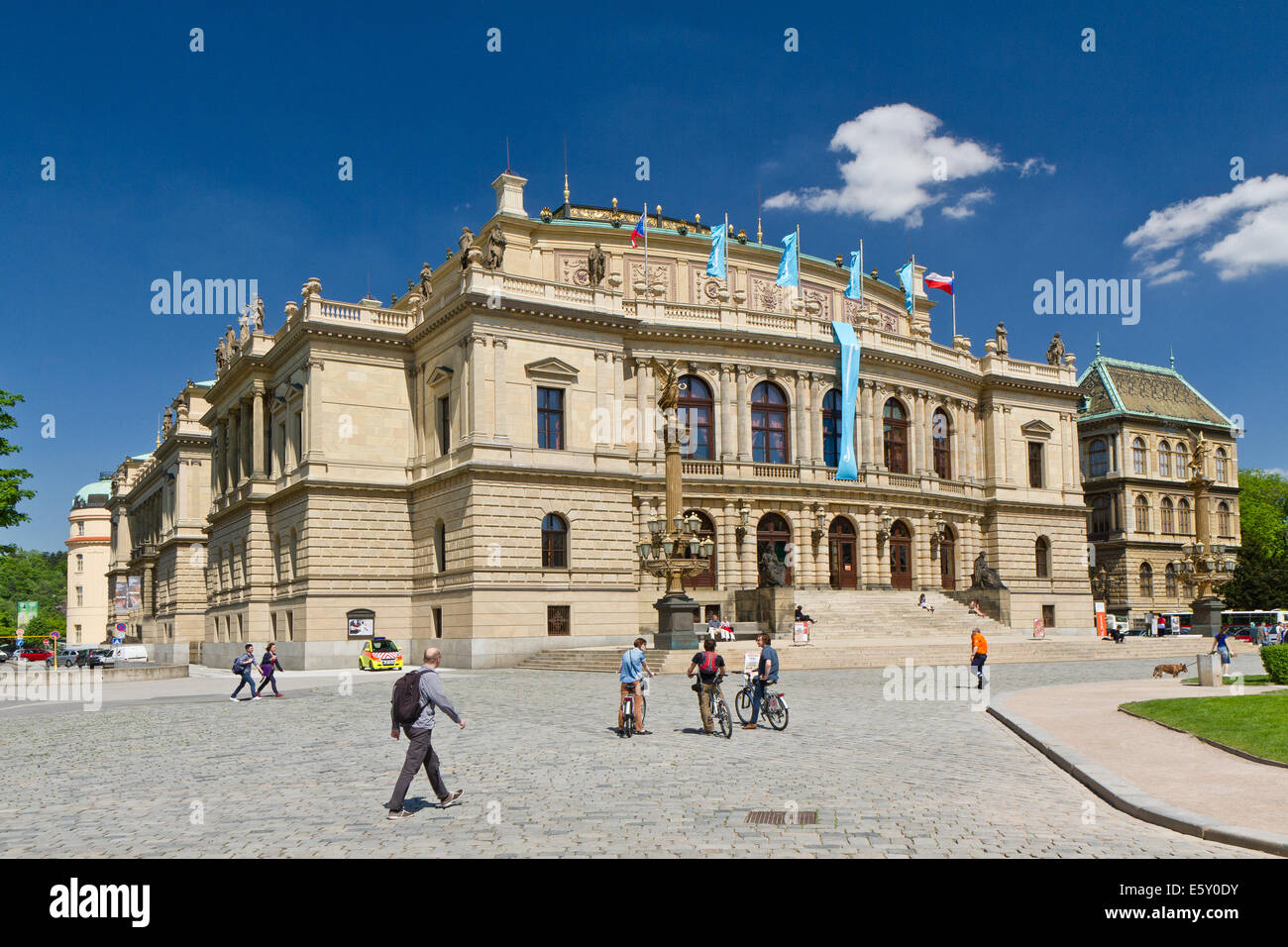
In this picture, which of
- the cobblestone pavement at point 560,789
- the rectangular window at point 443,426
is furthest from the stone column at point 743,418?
the cobblestone pavement at point 560,789

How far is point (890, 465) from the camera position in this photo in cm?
6288

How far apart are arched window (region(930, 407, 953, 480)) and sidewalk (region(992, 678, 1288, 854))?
4189 centimetres

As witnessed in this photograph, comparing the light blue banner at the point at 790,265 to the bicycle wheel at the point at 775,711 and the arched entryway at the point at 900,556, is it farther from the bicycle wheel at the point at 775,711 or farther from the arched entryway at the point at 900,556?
the bicycle wheel at the point at 775,711

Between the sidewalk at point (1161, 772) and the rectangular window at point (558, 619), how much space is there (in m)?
26.7

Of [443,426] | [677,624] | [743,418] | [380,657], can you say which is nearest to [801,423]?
[743,418]

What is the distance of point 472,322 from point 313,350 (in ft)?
27.4

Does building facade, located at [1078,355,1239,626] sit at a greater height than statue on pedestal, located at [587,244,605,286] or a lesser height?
lesser

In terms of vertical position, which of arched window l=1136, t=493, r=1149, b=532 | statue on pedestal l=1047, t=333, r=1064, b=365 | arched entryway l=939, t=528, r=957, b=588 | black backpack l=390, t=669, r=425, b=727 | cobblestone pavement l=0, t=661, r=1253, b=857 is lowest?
cobblestone pavement l=0, t=661, r=1253, b=857

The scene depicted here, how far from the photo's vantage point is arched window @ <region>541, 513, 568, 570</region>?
49847 mm

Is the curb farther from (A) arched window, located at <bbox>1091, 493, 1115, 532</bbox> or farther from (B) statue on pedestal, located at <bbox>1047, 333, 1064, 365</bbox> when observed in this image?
(A) arched window, located at <bbox>1091, 493, 1115, 532</bbox>

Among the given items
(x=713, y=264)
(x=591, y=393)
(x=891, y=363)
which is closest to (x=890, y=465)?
(x=891, y=363)

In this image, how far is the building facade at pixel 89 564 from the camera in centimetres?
13238

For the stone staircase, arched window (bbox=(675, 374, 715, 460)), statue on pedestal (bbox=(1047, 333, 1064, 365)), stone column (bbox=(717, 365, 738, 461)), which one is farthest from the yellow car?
statue on pedestal (bbox=(1047, 333, 1064, 365))
